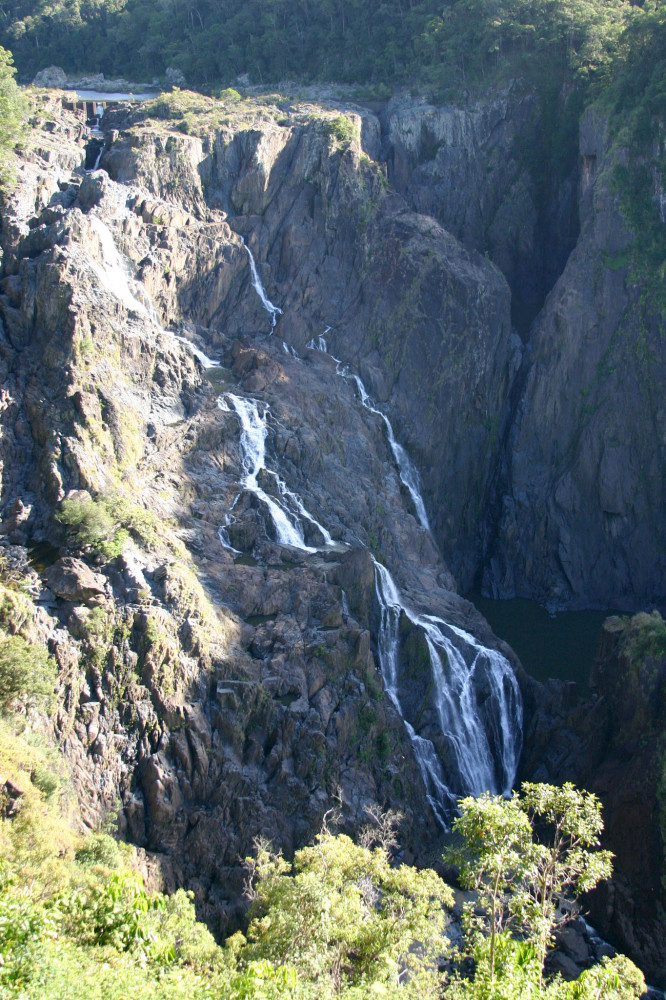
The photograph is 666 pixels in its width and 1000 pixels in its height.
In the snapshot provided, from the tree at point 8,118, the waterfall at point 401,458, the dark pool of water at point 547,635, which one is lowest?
the dark pool of water at point 547,635

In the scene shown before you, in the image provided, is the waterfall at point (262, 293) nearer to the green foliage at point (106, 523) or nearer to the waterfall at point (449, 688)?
the waterfall at point (449, 688)

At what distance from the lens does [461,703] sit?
37750 mm

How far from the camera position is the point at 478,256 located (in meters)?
57.3

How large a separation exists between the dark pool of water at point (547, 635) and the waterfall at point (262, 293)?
2157 cm

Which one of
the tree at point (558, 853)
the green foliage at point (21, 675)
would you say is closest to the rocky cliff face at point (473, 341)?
the green foliage at point (21, 675)

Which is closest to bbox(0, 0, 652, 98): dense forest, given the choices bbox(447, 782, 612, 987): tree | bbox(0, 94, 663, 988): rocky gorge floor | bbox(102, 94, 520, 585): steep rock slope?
bbox(0, 94, 663, 988): rocky gorge floor

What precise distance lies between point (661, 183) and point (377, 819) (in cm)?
4319

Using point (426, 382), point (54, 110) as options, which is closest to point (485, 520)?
point (426, 382)

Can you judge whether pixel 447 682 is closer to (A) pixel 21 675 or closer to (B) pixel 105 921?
(A) pixel 21 675

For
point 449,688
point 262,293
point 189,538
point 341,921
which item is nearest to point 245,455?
point 189,538

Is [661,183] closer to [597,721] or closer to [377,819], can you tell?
[597,721]

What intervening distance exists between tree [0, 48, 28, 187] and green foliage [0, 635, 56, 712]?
26269 millimetres

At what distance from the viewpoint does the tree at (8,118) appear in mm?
43128

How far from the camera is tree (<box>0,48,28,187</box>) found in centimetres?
4313
